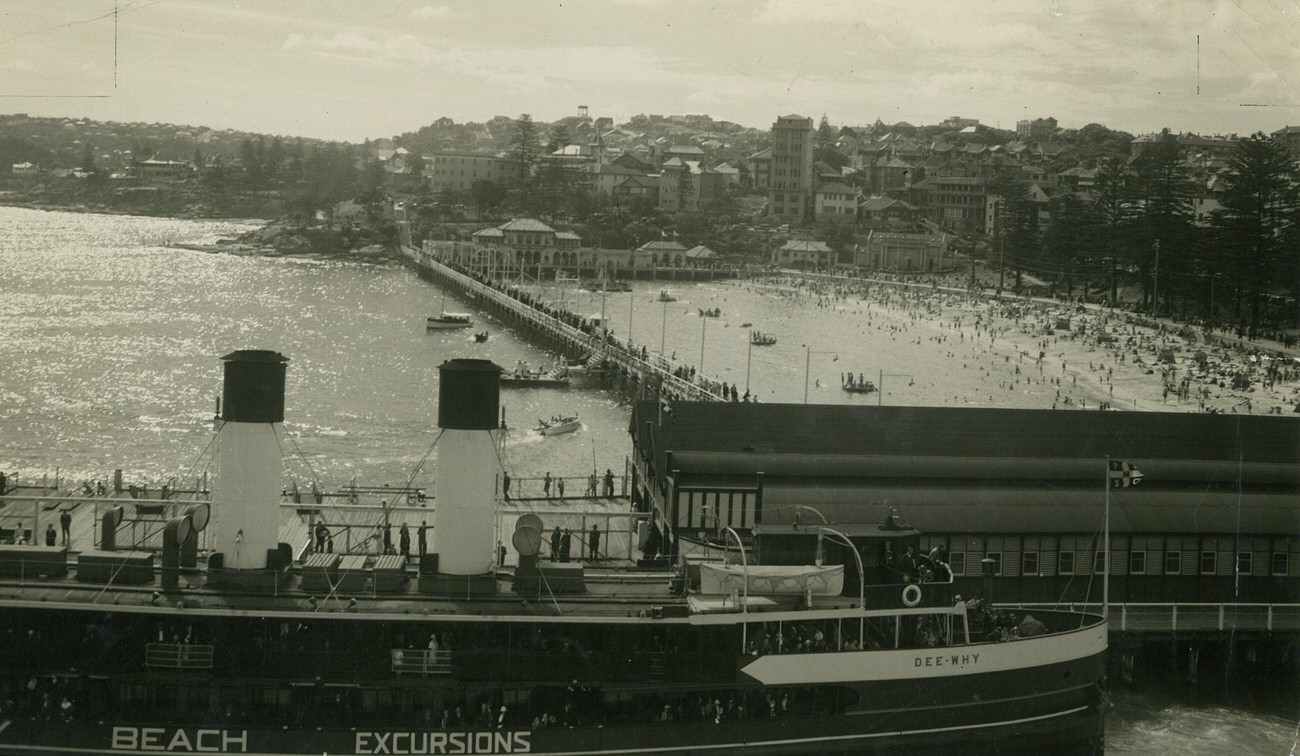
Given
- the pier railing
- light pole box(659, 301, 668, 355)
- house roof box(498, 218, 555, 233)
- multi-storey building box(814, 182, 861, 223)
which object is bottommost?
the pier railing

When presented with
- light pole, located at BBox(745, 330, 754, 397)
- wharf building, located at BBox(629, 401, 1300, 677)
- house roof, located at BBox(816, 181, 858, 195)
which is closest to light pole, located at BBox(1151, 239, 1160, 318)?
light pole, located at BBox(745, 330, 754, 397)

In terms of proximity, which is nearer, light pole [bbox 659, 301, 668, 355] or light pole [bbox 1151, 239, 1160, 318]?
light pole [bbox 1151, 239, 1160, 318]

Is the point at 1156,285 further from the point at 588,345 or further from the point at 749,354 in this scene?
the point at 588,345

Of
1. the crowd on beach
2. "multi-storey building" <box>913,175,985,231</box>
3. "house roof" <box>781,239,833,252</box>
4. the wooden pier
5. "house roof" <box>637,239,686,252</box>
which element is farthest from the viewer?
"multi-storey building" <box>913,175,985,231</box>

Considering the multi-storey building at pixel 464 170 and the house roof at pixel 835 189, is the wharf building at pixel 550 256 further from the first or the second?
the house roof at pixel 835 189

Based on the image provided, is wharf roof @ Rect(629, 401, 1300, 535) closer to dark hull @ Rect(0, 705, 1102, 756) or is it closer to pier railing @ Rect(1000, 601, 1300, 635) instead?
pier railing @ Rect(1000, 601, 1300, 635)

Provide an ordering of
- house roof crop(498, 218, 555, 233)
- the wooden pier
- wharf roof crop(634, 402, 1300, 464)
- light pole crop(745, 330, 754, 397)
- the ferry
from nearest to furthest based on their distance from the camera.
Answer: the ferry
wharf roof crop(634, 402, 1300, 464)
the wooden pier
light pole crop(745, 330, 754, 397)
house roof crop(498, 218, 555, 233)

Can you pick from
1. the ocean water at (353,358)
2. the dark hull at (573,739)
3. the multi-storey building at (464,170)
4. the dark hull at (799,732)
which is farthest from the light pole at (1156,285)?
the multi-storey building at (464,170)

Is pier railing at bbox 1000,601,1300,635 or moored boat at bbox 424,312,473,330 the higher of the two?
moored boat at bbox 424,312,473,330

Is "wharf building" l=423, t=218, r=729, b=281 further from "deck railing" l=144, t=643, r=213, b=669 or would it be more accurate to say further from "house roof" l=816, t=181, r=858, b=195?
"deck railing" l=144, t=643, r=213, b=669
